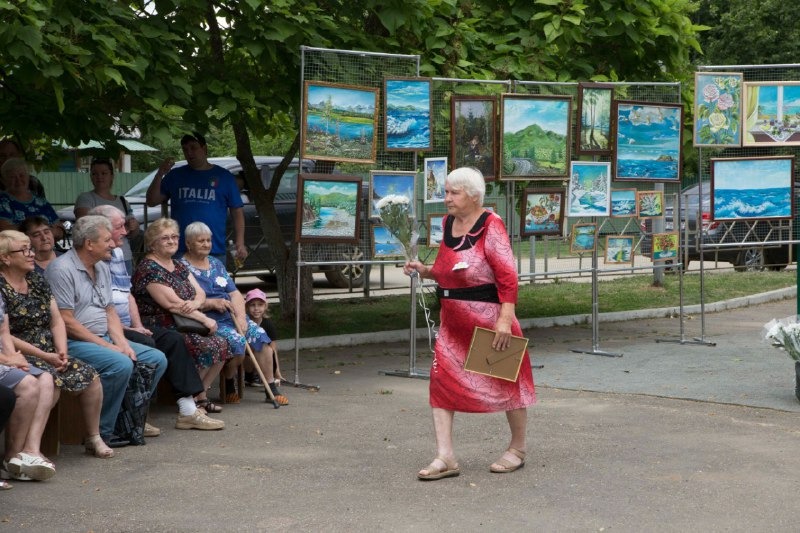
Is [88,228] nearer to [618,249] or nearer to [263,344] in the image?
[263,344]

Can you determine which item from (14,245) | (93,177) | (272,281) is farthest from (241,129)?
(272,281)

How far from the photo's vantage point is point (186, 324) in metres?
8.53

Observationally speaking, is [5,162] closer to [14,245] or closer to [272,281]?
[14,245]

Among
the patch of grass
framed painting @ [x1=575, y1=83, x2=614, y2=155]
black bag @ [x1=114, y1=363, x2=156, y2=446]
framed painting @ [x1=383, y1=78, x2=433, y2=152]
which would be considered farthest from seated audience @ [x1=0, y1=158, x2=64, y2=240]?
framed painting @ [x1=575, y1=83, x2=614, y2=155]

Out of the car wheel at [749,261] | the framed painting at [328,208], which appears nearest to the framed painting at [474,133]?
the framed painting at [328,208]

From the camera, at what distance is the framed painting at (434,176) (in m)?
10.5

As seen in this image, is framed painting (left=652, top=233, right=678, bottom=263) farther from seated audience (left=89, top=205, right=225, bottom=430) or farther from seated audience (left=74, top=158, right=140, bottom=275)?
seated audience (left=89, top=205, right=225, bottom=430)

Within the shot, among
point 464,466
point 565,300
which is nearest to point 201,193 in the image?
point 464,466

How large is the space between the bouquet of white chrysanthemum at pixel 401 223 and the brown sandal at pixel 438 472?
139cm

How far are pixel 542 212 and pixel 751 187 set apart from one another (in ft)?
7.43

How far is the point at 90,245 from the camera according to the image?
770cm

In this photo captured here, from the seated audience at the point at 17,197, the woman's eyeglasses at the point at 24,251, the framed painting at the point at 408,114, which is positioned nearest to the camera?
the woman's eyeglasses at the point at 24,251

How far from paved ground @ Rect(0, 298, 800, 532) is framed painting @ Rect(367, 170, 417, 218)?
1.60m

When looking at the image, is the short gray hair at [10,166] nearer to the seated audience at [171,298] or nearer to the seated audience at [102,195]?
the seated audience at [102,195]
